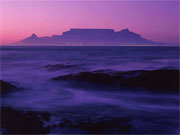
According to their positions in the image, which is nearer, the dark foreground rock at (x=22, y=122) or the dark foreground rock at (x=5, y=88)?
the dark foreground rock at (x=22, y=122)

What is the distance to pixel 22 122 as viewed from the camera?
206 inches

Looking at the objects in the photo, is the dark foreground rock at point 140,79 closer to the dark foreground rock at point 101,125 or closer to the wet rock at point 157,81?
the wet rock at point 157,81

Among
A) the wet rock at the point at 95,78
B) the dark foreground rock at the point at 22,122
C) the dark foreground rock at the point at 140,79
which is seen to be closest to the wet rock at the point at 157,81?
the dark foreground rock at the point at 140,79

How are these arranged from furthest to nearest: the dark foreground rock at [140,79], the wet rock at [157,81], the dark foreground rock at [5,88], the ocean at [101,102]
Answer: the dark foreground rock at [140,79]
the wet rock at [157,81]
the dark foreground rock at [5,88]
the ocean at [101,102]

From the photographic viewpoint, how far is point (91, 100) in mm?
7973

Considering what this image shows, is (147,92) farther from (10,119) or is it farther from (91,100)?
(10,119)

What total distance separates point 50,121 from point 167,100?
15.6 feet

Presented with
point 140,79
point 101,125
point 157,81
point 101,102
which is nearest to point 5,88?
point 101,102

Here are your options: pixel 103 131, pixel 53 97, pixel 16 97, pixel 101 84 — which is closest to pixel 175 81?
pixel 101 84

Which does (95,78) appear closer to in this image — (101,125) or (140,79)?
(140,79)

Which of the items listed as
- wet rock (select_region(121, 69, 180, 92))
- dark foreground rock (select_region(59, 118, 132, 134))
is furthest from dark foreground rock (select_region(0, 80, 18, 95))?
wet rock (select_region(121, 69, 180, 92))

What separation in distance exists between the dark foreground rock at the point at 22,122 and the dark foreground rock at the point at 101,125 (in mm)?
557

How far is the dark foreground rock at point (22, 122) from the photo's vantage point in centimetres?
480

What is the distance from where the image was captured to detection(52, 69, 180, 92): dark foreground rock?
9.75 m
